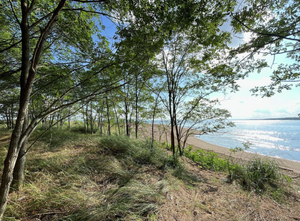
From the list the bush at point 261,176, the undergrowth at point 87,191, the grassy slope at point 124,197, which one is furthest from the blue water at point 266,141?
the undergrowth at point 87,191

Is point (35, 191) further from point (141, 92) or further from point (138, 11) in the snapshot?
point (141, 92)

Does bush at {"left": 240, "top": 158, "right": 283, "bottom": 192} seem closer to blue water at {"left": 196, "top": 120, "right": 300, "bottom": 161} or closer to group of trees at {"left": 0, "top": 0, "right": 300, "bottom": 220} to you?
blue water at {"left": 196, "top": 120, "right": 300, "bottom": 161}

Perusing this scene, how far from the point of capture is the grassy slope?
1.50m

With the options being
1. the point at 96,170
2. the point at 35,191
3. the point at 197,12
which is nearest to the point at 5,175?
the point at 35,191

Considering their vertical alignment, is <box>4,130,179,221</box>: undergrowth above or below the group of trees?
below

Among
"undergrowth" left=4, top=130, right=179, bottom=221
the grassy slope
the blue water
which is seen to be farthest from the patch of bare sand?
the blue water

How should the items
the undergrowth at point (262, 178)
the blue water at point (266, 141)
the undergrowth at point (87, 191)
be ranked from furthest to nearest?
→ 1. the blue water at point (266, 141)
2. the undergrowth at point (262, 178)
3. the undergrowth at point (87, 191)

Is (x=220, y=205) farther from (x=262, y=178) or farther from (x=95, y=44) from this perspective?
(x=95, y=44)

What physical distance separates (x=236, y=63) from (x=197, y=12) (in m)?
2.74

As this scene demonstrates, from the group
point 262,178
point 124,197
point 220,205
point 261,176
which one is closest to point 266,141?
point 261,176

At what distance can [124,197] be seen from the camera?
67.7 inches

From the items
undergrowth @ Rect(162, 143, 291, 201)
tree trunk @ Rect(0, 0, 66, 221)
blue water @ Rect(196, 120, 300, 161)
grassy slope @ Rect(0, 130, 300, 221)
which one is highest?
tree trunk @ Rect(0, 0, 66, 221)

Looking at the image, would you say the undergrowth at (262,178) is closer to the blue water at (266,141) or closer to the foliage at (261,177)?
the foliage at (261,177)

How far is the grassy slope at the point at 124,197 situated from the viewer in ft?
4.91
